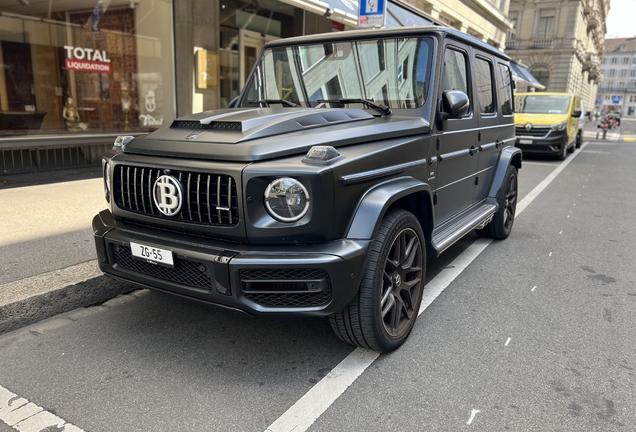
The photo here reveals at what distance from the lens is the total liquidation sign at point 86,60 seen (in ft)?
29.1

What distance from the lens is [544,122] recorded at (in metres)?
14.2

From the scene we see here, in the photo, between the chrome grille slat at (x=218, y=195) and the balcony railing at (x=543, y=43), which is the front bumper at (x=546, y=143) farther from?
the balcony railing at (x=543, y=43)

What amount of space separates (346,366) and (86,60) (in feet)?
27.8

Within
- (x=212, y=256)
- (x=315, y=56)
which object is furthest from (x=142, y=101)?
(x=212, y=256)

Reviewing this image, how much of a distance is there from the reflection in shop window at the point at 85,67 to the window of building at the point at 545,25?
50501 millimetres

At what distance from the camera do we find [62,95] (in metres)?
8.94

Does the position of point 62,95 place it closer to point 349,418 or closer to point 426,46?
point 426,46

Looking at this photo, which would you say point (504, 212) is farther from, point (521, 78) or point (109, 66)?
point (521, 78)

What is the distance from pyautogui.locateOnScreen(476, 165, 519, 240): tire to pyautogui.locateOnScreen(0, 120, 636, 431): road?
3.98 feet

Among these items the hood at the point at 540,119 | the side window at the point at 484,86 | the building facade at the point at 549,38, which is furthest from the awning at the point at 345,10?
the building facade at the point at 549,38

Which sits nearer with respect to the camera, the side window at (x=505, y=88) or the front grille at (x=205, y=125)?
the front grille at (x=205, y=125)

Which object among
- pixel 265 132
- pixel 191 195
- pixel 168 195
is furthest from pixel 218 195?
pixel 265 132

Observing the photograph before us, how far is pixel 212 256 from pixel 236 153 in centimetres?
55

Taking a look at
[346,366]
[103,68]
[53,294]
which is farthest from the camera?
[103,68]
